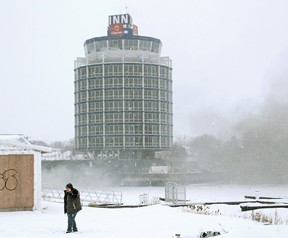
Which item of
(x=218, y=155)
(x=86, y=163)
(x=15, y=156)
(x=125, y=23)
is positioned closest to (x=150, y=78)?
(x=125, y=23)

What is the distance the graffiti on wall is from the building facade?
87.8 m

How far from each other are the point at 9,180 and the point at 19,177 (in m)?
0.52

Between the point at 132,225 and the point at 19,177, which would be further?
the point at 19,177

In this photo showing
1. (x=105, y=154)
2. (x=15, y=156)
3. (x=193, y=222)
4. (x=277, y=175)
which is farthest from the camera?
(x=277, y=175)

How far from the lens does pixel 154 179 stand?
10800 cm

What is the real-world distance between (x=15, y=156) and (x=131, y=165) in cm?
8810

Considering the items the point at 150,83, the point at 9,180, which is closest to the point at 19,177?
the point at 9,180

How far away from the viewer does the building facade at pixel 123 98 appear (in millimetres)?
113188

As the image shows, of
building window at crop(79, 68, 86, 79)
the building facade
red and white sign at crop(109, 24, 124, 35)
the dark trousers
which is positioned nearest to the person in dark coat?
the dark trousers

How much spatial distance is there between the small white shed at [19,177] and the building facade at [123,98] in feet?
286

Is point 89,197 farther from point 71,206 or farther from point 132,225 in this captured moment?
point 71,206

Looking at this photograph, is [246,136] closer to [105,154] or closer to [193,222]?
[105,154]

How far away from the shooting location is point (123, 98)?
370 ft

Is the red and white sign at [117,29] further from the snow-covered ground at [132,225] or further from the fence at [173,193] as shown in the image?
the snow-covered ground at [132,225]
